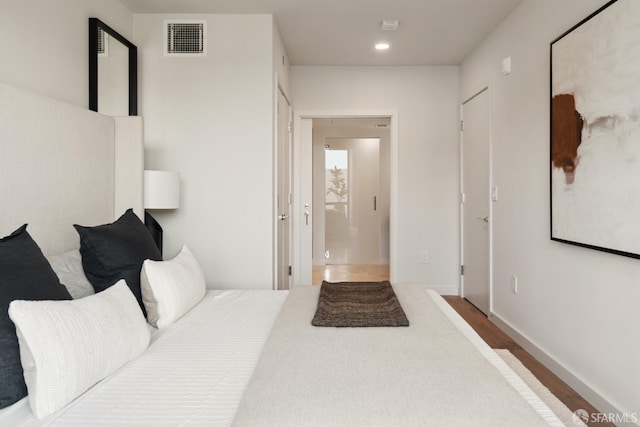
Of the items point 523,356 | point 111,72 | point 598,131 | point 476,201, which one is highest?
point 111,72

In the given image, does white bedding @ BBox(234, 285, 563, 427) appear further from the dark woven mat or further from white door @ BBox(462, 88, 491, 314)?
white door @ BBox(462, 88, 491, 314)

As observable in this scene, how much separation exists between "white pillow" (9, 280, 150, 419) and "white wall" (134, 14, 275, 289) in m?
1.84

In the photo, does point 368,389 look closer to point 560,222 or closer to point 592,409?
point 592,409

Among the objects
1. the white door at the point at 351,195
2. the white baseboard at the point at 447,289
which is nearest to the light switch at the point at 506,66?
the white baseboard at the point at 447,289

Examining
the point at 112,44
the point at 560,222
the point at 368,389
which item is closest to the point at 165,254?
the point at 112,44

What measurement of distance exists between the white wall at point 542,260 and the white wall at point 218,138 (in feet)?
6.17

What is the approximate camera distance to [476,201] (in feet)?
13.1

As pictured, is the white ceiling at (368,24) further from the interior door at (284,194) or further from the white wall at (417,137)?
the interior door at (284,194)

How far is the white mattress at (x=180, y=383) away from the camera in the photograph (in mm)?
1065

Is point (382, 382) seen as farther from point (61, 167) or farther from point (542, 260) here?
point (542, 260)

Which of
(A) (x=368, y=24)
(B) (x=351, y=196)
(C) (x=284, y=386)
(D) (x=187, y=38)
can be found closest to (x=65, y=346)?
(C) (x=284, y=386)

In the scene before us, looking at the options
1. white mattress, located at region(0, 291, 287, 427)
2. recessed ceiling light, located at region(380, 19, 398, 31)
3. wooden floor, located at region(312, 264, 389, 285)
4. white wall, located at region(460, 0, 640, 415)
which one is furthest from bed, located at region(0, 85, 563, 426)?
wooden floor, located at region(312, 264, 389, 285)

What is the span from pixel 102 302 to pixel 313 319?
804mm

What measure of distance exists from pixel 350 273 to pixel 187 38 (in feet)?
12.7
